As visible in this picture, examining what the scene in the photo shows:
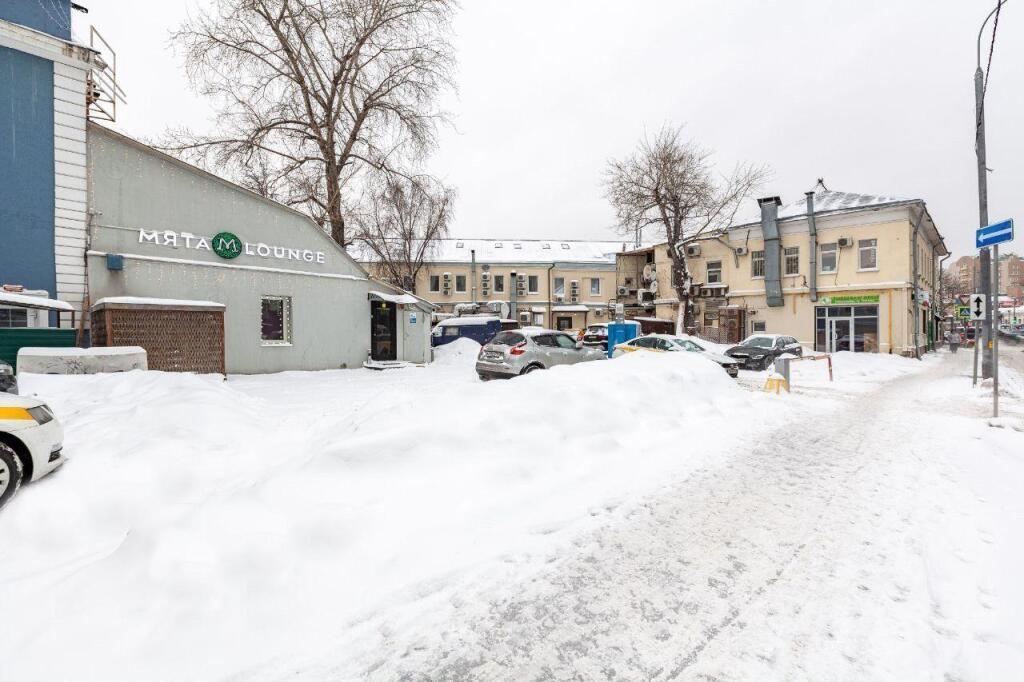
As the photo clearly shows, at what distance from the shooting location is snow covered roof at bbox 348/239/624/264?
154 ft

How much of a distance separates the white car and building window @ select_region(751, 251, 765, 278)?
108 feet

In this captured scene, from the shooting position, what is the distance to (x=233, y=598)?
9.50ft

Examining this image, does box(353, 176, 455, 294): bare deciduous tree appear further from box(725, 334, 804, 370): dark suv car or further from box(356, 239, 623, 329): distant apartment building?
box(725, 334, 804, 370): dark suv car

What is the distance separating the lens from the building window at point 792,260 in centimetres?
2897

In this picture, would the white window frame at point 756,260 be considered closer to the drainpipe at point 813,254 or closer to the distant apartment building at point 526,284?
the drainpipe at point 813,254

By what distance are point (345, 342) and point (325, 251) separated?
320 cm

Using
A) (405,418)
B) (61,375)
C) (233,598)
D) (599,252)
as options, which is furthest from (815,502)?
(599,252)

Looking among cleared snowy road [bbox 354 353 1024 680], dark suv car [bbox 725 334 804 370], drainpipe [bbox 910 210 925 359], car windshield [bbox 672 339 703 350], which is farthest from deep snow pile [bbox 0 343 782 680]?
drainpipe [bbox 910 210 925 359]

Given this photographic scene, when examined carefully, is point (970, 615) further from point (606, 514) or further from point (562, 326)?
point (562, 326)

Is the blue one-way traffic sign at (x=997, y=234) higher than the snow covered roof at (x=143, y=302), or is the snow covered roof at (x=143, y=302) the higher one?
the blue one-way traffic sign at (x=997, y=234)

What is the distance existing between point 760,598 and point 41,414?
21.3 feet

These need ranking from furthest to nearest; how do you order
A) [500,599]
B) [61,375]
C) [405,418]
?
[61,375] < [405,418] < [500,599]

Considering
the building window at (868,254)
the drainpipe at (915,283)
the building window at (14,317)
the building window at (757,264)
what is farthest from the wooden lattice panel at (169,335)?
the drainpipe at (915,283)

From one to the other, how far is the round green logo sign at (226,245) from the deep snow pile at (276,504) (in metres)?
6.66
